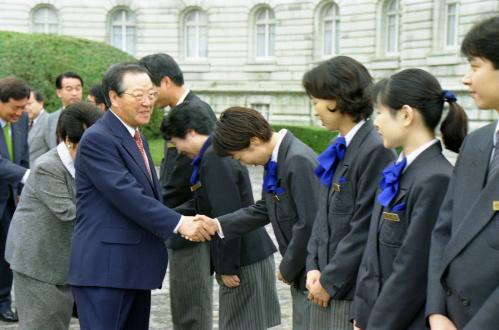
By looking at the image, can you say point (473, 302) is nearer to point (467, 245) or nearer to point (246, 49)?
point (467, 245)

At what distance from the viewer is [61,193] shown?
5152mm

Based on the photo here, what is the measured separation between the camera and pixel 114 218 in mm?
4527

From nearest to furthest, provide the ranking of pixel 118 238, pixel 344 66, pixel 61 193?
1. pixel 344 66
2. pixel 118 238
3. pixel 61 193

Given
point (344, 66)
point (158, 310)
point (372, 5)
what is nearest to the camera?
point (344, 66)

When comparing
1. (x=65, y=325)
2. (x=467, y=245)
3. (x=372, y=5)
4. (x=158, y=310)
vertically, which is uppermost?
(x=372, y=5)

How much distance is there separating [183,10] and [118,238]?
31.7 meters

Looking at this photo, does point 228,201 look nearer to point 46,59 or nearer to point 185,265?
point 185,265

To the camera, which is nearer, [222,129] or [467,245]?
[467,245]

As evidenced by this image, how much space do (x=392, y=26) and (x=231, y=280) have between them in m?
24.7

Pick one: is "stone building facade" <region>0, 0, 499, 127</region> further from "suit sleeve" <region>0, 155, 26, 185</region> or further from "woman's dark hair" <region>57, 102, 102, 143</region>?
"woman's dark hair" <region>57, 102, 102, 143</region>

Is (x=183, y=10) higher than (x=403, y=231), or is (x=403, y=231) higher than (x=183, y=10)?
(x=183, y=10)

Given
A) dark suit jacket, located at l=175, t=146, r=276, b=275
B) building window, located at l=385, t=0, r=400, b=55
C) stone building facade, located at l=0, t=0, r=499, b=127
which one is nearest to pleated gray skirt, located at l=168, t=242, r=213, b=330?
dark suit jacket, located at l=175, t=146, r=276, b=275

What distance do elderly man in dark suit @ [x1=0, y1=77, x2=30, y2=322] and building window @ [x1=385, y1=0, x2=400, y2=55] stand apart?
22.2 m

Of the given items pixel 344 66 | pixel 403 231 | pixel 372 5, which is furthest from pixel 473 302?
pixel 372 5
